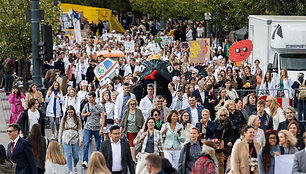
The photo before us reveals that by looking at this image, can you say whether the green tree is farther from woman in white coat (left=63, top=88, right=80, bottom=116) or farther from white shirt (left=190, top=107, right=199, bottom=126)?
white shirt (left=190, top=107, right=199, bottom=126)

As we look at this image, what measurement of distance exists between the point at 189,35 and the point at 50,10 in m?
21.3

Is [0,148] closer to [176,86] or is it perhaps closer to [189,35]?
[176,86]

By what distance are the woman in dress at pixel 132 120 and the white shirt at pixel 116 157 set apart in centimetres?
337

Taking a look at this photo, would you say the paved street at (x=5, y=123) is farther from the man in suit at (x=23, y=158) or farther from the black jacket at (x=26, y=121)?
the man in suit at (x=23, y=158)

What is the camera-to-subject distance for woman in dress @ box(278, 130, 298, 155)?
37.3 ft

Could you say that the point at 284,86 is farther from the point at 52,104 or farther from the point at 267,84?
the point at 52,104

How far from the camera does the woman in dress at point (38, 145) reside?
12.1m

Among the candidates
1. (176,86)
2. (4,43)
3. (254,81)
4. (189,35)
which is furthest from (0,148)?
(189,35)

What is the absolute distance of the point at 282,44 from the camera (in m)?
24.0

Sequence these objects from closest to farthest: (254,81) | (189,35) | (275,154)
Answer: (275,154)
(254,81)
(189,35)

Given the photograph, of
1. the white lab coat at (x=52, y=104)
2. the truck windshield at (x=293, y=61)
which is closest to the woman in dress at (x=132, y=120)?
the white lab coat at (x=52, y=104)

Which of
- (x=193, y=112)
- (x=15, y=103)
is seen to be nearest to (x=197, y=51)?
(x=15, y=103)

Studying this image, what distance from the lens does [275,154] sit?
11.2 metres

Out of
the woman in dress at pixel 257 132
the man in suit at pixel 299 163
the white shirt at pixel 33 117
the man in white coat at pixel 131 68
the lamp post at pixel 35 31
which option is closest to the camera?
the man in suit at pixel 299 163
